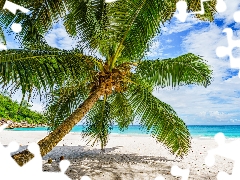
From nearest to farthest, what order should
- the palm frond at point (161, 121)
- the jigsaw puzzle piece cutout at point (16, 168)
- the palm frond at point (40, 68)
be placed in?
the jigsaw puzzle piece cutout at point (16, 168) < the palm frond at point (40, 68) < the palm frond at point (161, 121)

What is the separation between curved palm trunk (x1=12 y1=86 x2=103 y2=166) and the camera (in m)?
3.98

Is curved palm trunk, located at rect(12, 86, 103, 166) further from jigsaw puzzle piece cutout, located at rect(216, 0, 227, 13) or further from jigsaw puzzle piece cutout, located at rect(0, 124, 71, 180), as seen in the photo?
jigsaw puzzle piece cutout, located at rect(216, 0, 227, 13)

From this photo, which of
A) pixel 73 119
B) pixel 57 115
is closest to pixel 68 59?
pixel 73 119

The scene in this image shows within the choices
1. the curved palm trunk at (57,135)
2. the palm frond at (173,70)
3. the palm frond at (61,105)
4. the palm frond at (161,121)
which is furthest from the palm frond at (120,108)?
the curved palm trunk at (57,135)

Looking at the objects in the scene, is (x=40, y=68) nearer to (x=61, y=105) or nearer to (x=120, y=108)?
(x=61, y=105)

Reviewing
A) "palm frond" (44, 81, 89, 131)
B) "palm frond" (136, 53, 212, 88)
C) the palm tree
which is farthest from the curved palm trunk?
"palm frond" (44, 81, 89, 131)

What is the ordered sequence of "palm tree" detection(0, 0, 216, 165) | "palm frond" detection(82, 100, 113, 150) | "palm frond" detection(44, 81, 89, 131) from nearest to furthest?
"palm tree" detection(0, 0, 216, 165) → "palm frond" detection(44, 81, 89, 131) → "palm frond" detection(82, 100, 113, 150)

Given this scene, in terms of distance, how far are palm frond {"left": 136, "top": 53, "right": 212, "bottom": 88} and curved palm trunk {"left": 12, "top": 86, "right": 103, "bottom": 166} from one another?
1018mm

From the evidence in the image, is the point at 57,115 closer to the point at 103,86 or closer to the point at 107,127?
the point at 107,127

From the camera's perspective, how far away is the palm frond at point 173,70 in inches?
229

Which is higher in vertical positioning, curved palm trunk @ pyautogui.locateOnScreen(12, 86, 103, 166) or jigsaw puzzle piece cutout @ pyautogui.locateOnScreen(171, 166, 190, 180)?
curved palm trunk @ pyautogui.locateOnScreen(12, 86, 103, 166)

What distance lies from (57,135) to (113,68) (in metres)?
1.71

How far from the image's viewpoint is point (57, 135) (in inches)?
182

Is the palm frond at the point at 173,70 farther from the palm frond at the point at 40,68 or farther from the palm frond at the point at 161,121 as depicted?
the palm frond at the point at 40,68
